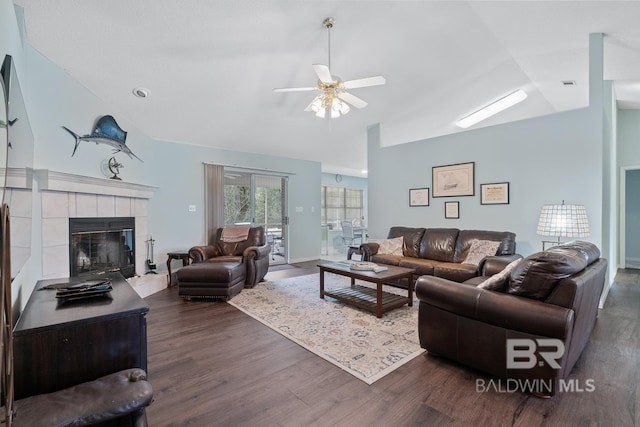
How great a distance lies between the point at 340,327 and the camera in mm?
2916

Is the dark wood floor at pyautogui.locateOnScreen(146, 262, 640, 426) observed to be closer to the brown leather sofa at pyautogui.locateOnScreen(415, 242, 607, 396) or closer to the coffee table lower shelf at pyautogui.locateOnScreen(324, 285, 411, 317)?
the brown leather sofa at pyautogui.locateOnScreen(415, 242, 607, 396)

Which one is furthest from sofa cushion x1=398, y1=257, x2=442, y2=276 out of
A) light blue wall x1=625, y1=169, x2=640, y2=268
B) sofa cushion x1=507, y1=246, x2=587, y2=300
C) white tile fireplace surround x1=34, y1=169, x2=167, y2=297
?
light blue wall x1=625, y1=169, x2=640, y2=268

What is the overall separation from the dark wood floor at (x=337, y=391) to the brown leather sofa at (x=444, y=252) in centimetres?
123

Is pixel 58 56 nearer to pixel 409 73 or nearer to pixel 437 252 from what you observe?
pixel 409 73

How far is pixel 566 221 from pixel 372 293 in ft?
7.91

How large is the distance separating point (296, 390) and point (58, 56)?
3.90 meters

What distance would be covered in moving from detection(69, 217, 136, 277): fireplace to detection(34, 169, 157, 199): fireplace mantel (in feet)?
1.22

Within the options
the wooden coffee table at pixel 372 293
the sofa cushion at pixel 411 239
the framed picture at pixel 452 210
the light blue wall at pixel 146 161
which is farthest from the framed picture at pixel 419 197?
the light blue wall at pixel 146 161

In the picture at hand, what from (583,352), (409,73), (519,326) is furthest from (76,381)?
(409,73)

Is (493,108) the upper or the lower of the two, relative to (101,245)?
upper

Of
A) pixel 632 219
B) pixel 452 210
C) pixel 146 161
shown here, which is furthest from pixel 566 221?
pixel 146 161

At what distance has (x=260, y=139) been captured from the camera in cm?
564

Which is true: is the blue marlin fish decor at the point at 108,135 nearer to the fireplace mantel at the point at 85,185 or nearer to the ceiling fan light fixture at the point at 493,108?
the fireplace mantel at the point at 85,185

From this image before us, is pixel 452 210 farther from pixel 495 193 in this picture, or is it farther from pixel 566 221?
pixel 566 221
